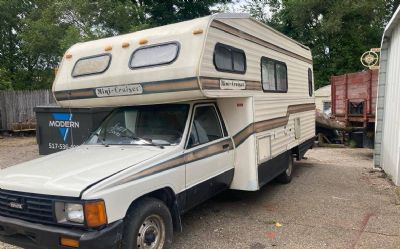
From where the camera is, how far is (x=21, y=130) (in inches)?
711

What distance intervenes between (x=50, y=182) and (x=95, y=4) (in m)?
17.9

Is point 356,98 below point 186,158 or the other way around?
the other way around

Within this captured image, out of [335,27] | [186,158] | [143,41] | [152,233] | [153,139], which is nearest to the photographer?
[152,233]

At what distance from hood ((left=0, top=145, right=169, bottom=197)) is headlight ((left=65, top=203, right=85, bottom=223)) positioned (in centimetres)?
11

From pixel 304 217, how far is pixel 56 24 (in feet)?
68.0

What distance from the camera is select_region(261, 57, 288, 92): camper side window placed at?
6.63 metres

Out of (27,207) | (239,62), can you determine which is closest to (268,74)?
(239,62)

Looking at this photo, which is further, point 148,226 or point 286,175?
point 286,175

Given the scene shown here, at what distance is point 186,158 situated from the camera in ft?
15.6

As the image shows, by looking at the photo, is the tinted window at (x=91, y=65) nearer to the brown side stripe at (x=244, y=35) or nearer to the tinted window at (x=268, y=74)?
the brown side stripe at (x=244, y=35)

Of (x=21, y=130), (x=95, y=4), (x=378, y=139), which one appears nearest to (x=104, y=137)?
(x=378, y=139)

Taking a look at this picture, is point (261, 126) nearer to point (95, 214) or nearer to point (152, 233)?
point (152, 233)

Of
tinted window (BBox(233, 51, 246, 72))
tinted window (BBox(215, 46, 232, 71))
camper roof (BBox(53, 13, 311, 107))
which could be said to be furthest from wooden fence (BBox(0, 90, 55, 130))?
tinted window (BBox(215, 46, 232, 71))

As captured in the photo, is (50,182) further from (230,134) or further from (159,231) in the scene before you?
(230,134)
